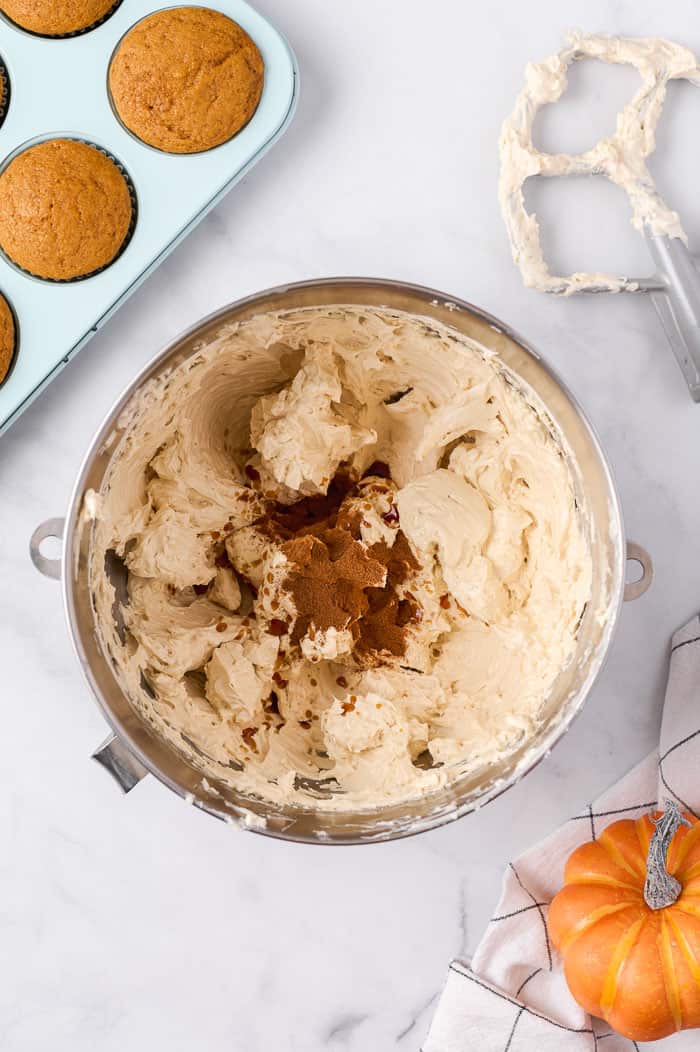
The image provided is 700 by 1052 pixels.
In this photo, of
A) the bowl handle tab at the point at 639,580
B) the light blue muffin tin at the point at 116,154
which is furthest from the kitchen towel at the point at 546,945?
the light blue muffin tin at the point at 116,154

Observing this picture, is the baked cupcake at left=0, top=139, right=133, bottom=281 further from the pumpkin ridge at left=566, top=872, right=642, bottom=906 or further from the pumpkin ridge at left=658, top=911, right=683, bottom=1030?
the pumpkin ridge at left=658, top=911, right=683, bottom=1030

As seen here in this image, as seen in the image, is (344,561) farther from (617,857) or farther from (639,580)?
(617,857)

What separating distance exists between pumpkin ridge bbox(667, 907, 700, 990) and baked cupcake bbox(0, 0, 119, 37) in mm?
1822

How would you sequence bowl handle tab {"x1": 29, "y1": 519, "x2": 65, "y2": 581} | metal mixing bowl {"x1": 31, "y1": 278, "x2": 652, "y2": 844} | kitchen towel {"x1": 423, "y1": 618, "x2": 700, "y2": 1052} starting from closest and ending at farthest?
metal mixing bowl {"x1": 31, "y1": 278, "x2": 652, "y2": 844}, bowl handle tab {"x1": 29, "y1": 519, "x2": 65, "y2": 581}, kitchen towel {"x1": 423, "y1": 618, "x2": 700, "y2": 1052}

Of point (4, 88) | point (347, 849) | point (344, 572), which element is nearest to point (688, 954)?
point (347, 849)

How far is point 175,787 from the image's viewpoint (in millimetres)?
1322

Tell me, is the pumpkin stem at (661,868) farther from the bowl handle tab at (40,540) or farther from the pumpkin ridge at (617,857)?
the bowl handle tab at (40,540)

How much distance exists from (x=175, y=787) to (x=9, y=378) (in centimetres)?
77

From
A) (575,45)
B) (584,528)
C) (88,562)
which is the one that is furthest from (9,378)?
(575,45)

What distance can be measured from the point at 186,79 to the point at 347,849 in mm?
1402

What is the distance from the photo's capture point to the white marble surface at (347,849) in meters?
1.66

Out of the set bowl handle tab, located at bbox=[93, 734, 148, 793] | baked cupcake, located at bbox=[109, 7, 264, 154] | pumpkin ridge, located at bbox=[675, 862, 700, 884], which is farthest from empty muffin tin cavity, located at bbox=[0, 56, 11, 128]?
pumpkin ridge, located at bbox=[675, 862, 700, 884]

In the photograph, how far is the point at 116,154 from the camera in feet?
5.29

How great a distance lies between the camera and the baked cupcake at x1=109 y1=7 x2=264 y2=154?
1.58 meters
